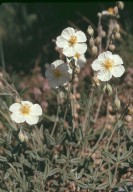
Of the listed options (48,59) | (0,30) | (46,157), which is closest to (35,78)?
(48,59)

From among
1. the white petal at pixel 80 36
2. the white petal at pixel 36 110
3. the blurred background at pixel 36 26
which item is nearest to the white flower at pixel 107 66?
the white petal at pixel 80 36

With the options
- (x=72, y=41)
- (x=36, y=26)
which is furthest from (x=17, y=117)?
(x=36, y=26)

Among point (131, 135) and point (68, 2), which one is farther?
point (68, 2)

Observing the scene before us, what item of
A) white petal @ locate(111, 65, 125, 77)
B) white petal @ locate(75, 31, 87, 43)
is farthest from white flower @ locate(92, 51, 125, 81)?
white petal @ locate(75, 31, 87, 43)

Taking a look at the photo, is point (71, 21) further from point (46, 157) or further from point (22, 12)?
point (46, 157)

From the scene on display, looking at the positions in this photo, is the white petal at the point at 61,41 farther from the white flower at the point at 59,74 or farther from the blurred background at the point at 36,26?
the blurred background at the point at 36,26
